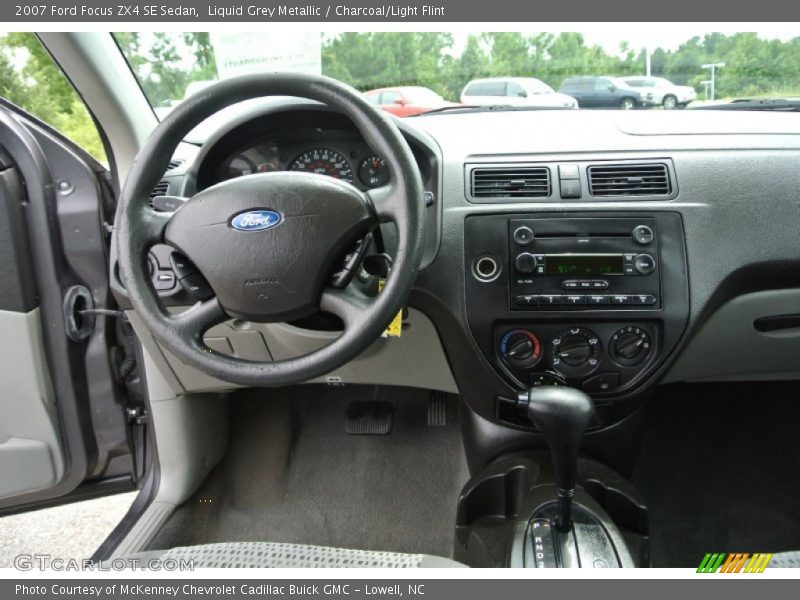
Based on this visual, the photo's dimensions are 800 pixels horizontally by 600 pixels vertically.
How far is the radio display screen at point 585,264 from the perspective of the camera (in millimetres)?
1311

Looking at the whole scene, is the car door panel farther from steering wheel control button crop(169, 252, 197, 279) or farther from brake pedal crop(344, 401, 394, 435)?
brake pedal crop(344, 401, 394, 435)

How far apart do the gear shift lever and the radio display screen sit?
0.30 metres

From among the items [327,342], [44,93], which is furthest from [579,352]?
[44,93]

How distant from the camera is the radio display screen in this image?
1311 mm

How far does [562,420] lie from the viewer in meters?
1.11

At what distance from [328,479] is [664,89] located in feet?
5.41

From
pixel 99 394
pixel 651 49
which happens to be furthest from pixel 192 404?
pixel 651 49

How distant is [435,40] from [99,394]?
4.58 ft

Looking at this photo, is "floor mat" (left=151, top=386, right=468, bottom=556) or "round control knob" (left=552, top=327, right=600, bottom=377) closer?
"round control knob" (left=552, top=327, right=600, bottom=377)

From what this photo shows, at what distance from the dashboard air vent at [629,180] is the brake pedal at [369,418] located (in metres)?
1.13

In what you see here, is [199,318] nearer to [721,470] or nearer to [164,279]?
[164,279]

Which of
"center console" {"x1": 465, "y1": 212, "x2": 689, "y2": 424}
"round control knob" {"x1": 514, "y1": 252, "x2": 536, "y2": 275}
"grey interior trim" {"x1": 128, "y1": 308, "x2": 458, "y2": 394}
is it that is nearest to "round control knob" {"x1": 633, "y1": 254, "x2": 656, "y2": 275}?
"center console" {"x1": 465, "y1": 212, "x2": 689, "y2": 424}

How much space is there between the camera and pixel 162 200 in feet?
3.57

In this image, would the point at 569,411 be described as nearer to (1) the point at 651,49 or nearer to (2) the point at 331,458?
(1) the point at 651,49
